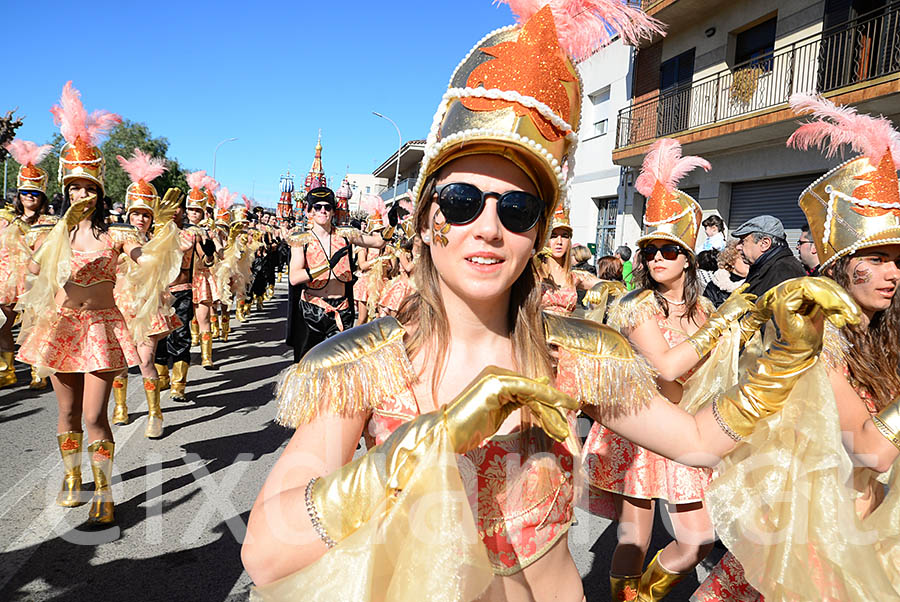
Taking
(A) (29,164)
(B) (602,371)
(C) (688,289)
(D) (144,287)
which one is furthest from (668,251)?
(A) (29,164)

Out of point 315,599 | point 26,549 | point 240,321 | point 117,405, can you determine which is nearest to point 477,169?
point 315,599

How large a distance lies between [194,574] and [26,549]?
3.60 ft

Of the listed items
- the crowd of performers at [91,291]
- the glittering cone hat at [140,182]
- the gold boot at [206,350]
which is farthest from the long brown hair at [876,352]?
the gold boot at [206,350]

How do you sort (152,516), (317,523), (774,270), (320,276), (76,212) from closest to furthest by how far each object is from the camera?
(317,523) → (152,516) → (76,212) → (774,270) → (320,276)

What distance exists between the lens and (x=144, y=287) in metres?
5.06

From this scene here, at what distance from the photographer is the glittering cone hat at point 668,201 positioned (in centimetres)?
372

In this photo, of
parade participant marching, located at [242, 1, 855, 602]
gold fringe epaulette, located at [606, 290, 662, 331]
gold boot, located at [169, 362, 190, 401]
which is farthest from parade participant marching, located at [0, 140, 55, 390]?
parade participant marching, located at [242, 1, 855, 602]

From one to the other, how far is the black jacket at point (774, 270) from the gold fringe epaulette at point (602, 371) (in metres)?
3.80

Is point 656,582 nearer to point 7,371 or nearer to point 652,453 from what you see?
point 652,453

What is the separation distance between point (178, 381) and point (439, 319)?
21.6 ft

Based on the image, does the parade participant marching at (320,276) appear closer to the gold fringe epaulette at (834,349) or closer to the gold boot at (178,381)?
the gold boot at (178,381)

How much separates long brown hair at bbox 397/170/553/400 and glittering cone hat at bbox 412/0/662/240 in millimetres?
143

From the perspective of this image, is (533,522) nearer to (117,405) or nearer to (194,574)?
(194,574)

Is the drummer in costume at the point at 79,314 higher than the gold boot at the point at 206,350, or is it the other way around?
Result: the drummer in costume at the point at 79,314
